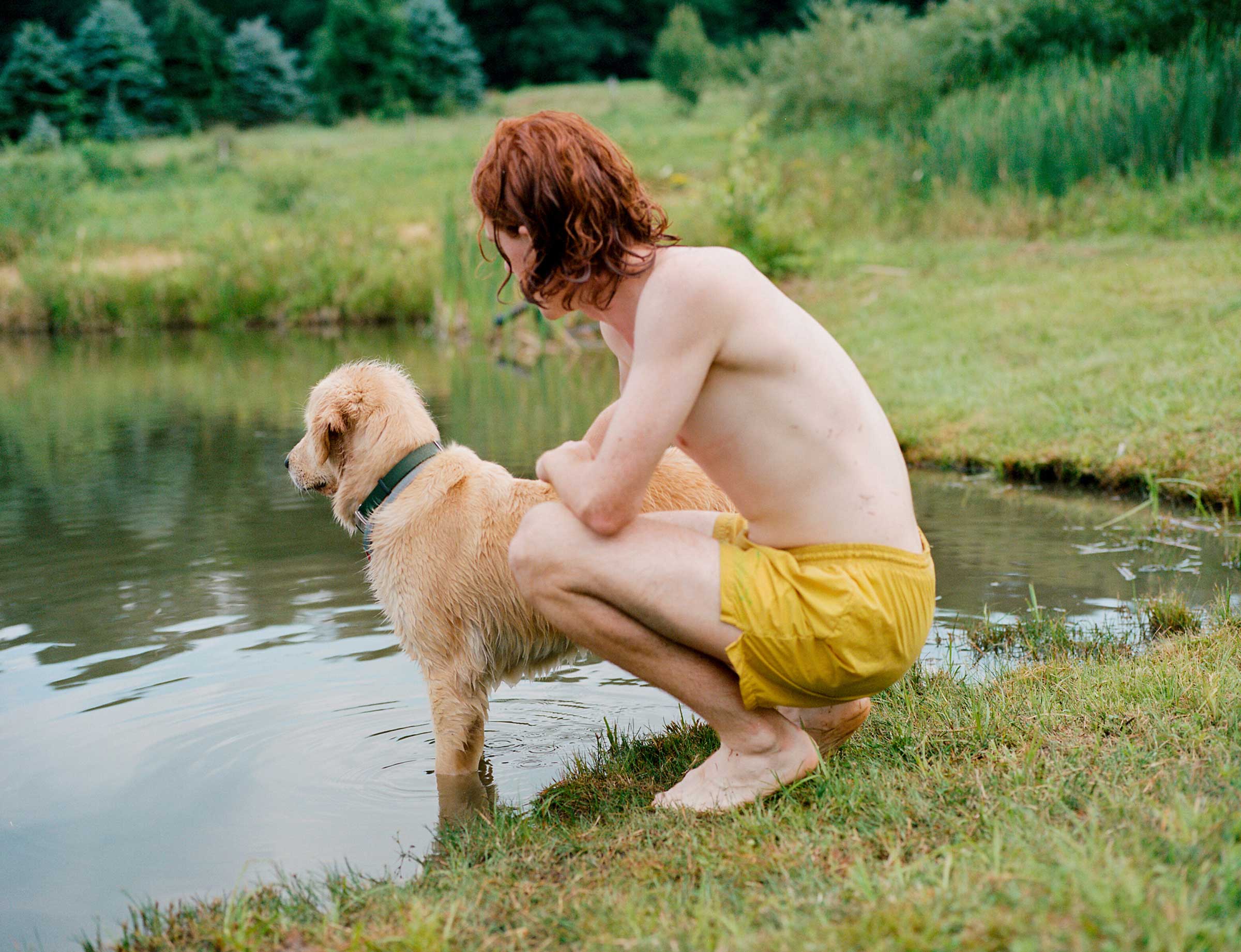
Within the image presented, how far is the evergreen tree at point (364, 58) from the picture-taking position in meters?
51.6

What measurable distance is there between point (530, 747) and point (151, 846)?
4.07 ft

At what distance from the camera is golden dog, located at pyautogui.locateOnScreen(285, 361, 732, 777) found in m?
3.68

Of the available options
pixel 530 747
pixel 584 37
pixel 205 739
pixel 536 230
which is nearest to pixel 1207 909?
pixel 536 230

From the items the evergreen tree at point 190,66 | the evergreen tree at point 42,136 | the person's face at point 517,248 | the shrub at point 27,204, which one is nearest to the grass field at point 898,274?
the shrub at point 27,204

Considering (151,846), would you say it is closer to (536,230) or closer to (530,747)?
(530,747)

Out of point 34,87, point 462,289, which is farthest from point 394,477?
point 34,87

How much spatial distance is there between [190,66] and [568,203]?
176 feet

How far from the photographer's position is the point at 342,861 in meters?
3.28

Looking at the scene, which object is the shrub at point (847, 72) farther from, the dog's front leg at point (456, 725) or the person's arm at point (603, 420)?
the dog's front leg at point (456, 725)

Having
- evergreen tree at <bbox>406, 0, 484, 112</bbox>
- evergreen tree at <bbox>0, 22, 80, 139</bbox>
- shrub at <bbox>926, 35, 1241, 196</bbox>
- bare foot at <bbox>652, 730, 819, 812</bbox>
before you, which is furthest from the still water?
evergreen tree at <bbox>406, 0, 484, 112</bbox>

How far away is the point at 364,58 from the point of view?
51688mm

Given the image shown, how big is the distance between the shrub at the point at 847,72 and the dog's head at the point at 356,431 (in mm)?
16182

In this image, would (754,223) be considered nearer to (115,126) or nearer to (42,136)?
(42,136)

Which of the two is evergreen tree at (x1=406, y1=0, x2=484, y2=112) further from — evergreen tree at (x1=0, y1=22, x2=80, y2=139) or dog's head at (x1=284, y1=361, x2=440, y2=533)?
dog's head at (x1=284, y1=361, x2=440, y2=533)
